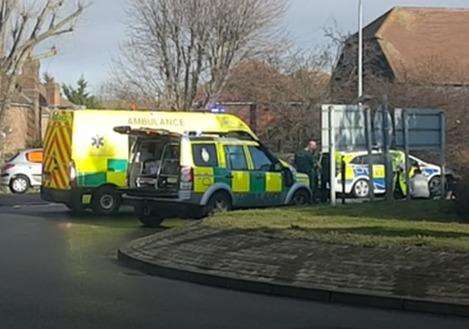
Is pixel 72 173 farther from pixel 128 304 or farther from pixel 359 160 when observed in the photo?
pixel 128 304

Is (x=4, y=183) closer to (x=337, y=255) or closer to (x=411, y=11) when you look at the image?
(x=337, y=255)

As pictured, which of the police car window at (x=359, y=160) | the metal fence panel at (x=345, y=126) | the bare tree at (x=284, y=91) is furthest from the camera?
the bare tree at (x=284, y=91)

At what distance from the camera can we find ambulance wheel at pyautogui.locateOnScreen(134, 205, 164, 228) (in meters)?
18.6

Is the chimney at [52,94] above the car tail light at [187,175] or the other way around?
above

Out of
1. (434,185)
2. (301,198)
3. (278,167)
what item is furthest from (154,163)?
(434,185)

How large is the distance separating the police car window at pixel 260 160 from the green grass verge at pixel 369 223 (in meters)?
1.59

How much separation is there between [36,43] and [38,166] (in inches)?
280

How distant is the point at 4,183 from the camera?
32.0 meters

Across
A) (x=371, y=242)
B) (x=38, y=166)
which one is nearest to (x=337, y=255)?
(x=371, y=242)

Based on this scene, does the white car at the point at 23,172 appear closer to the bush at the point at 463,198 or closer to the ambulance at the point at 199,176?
the ambulance at the point at 199,176

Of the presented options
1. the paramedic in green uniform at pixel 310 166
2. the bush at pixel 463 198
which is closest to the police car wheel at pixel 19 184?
the paramedic in green uniform at pixel 310 166

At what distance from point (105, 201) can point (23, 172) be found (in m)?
11.5

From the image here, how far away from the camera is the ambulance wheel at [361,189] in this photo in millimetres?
26984

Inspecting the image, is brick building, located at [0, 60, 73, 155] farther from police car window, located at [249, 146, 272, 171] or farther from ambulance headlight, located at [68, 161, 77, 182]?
police car window, located at [249, 146, 272, 171]
